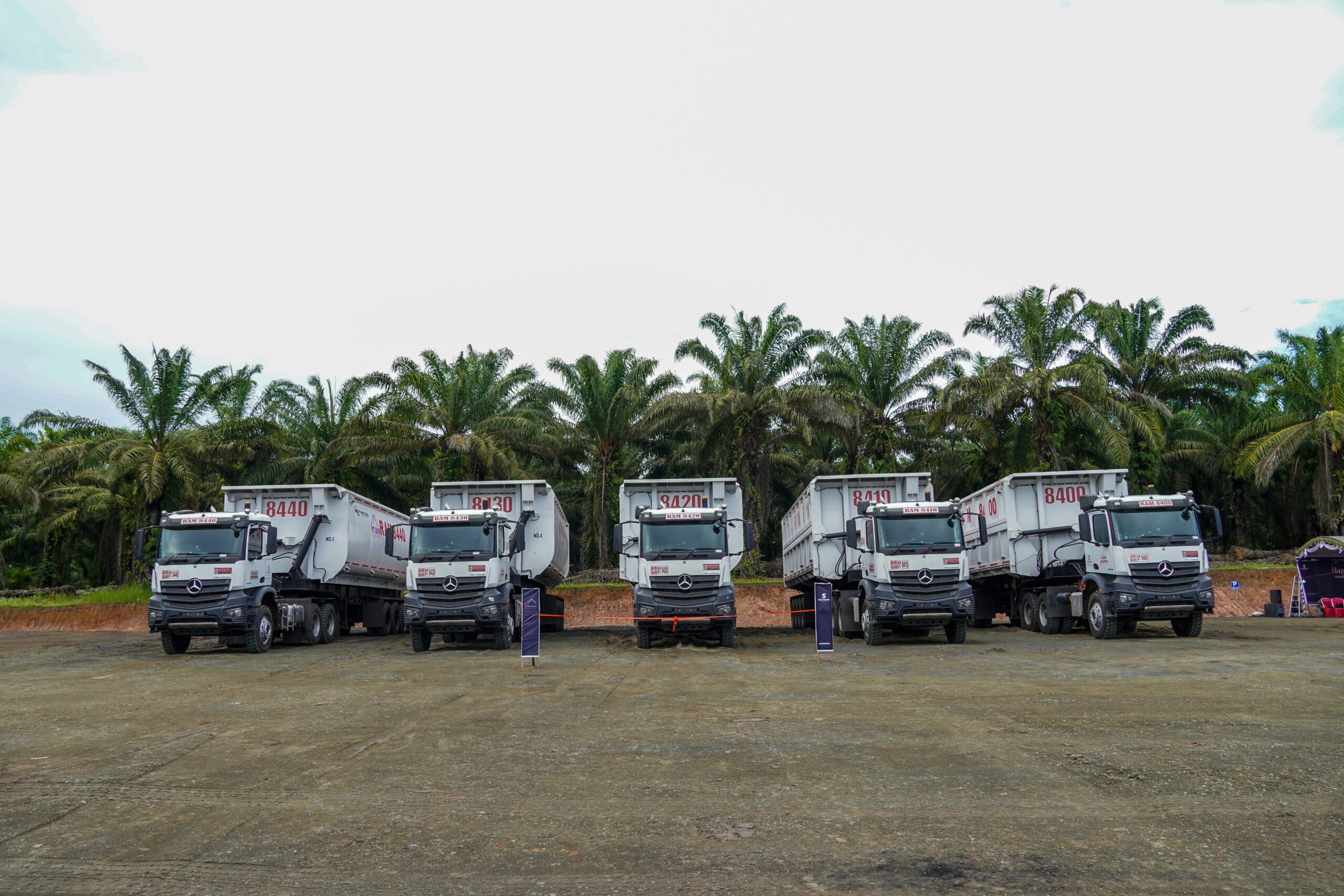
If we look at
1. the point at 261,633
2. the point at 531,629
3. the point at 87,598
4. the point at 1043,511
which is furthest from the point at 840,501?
the point at 87,598

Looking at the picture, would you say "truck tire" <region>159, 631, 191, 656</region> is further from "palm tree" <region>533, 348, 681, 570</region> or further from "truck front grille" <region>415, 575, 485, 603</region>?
"palm tree" <region>533, 348, 681, 570</region>

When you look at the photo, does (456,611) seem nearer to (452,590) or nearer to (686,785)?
(452,590)

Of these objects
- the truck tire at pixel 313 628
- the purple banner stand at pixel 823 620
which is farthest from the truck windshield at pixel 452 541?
the purple banner stand at pixel 823 620

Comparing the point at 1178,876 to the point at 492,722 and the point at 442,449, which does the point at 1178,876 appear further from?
the point at 442,449

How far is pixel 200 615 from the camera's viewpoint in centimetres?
1759

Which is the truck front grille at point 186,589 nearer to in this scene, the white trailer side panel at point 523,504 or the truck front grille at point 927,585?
the white trailer side panel at point 523,504

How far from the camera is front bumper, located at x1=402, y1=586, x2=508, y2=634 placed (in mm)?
18062

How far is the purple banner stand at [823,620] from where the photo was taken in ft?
47.7

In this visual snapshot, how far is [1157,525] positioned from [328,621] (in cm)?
1902

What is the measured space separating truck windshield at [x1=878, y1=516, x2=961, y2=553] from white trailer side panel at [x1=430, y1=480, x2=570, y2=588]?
7.98 meters

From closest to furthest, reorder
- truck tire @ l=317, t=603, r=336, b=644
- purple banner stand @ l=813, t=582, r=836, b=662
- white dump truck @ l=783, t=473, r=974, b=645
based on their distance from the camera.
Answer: purple banner stand @ l=813, t=582, r=836, b=662 < white dump truck @ l=783, t=473, r=974, b=645 < truck tire @ l=317, t=603, r=336, b=644

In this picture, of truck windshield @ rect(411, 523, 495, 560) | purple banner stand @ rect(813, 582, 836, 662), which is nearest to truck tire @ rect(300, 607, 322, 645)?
truck windshield @ rect(411, 523, 495, 560)

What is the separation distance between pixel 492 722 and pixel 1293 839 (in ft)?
21.9

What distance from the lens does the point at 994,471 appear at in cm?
3503
